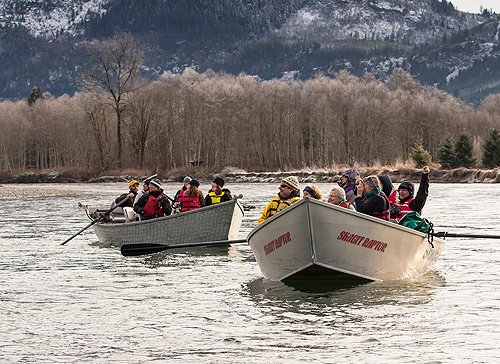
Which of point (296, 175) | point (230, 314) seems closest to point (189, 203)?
point (230, 314)

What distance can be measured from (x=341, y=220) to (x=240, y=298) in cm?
190

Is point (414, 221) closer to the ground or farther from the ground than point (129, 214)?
farther from the ground

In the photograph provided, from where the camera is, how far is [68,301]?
376 inches

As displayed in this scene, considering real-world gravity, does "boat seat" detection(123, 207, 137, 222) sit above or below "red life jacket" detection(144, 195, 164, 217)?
below

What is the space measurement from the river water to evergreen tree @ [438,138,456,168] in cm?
3950

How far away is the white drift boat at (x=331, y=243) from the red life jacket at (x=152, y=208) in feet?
18.9

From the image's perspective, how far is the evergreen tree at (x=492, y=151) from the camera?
49.8 metres

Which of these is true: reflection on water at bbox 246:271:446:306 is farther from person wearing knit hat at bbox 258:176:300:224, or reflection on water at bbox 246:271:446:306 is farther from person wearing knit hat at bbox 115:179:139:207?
person wearing knit hat at bbox 115:179:139:207

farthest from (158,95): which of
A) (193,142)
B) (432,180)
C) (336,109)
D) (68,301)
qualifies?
(68,301)

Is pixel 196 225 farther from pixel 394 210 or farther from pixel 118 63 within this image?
pixel 118 63

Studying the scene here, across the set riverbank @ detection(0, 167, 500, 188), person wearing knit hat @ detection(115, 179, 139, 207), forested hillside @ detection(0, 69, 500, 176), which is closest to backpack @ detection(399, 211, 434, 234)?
person wearing knit hat @ detection(115, 179, 139, 207)

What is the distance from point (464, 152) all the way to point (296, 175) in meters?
16.2

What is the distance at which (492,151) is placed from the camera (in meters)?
50.3

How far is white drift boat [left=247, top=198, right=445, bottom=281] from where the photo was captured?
9.11 m
